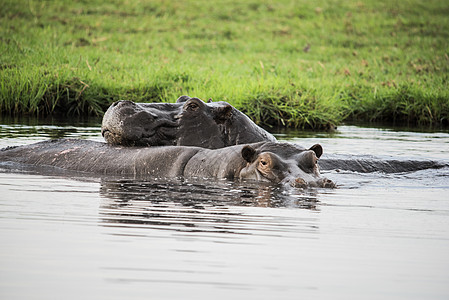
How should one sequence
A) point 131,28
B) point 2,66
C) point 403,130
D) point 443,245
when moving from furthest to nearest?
point 131,28
point 2,66
point 403,130
point 443,245

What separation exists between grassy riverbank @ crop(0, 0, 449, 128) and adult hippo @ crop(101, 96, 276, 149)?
5.99 meters

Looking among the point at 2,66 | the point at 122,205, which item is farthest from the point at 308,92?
the point at 122,205

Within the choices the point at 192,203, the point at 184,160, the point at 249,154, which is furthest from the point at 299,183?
the point at 184,160

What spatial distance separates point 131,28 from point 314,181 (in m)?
22.3

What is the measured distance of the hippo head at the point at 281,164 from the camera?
20.5 feet

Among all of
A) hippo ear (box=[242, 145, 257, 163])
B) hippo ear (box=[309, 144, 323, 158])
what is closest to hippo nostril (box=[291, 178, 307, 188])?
hippo ear (box=[242, 145, 257, 163])

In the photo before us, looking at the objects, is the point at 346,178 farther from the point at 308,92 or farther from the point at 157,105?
the point at 308,92

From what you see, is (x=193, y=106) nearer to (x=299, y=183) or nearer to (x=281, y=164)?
(x=281, y=164)

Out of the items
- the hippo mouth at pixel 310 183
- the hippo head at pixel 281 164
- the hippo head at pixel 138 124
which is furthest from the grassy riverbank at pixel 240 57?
the hippo mouth at pixel 310 183

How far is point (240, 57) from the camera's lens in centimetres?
2353

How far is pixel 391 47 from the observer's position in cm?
2589

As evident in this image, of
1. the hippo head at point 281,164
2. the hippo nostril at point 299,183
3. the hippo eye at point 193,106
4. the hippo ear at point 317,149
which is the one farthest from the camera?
the hippo eye at point 193,106

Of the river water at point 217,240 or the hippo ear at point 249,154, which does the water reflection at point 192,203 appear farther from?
the hippo ear at point 249,154

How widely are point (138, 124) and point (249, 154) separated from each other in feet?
4.76
